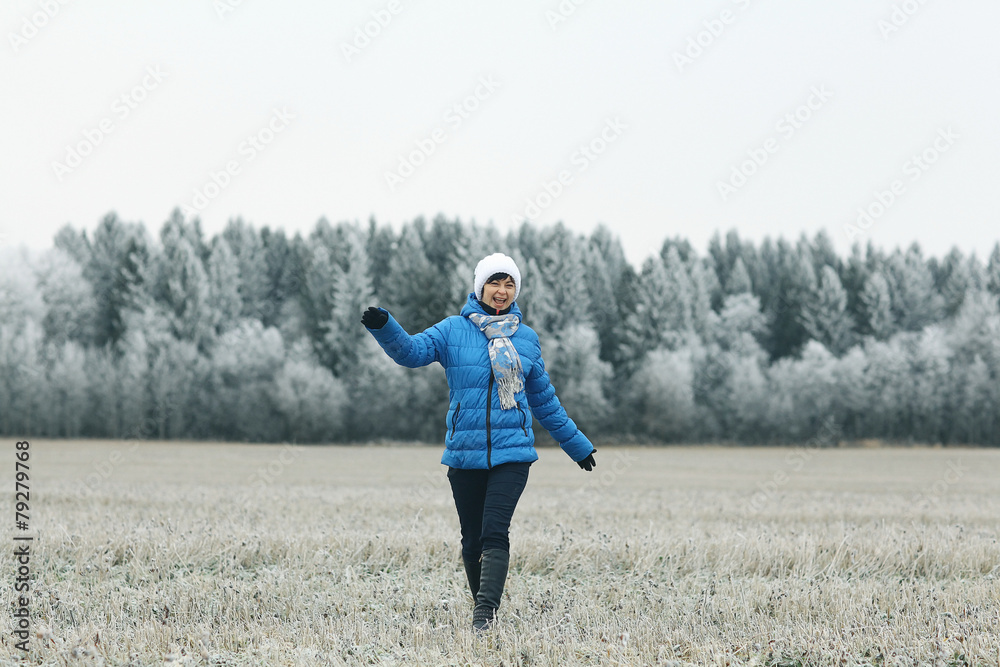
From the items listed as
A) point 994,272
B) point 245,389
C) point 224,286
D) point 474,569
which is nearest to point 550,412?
point 474,569

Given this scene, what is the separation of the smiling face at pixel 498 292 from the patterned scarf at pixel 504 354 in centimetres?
11

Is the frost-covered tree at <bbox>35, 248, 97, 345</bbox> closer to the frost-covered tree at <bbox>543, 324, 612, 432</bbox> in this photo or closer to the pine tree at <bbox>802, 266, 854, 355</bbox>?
the frost-covered tree at <bbox>543, 324, 612, 432</bbox>

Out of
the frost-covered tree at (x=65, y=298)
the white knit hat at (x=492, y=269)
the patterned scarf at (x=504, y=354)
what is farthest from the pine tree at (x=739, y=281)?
the patterned scarf at (x=504, y=354)

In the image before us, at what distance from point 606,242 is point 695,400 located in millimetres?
20764

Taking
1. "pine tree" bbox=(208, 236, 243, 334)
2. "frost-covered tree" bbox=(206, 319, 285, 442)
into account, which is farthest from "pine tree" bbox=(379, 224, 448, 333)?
"pine tree" bbox=(208, 236, 243, 334)

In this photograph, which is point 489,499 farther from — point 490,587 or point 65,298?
point 65,298

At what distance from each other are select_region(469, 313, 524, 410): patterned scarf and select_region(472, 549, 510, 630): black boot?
93 centimetres

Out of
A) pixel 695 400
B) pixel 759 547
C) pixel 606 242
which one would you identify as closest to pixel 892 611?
pixel 759 547

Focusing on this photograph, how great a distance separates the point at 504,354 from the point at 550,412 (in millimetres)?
608

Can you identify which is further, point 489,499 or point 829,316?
point 829,316

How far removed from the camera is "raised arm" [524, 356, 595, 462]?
592 cm

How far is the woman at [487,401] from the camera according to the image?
5590mm

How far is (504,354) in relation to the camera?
5672 millimetres

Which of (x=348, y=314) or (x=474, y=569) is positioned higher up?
(x=348, y=314)
